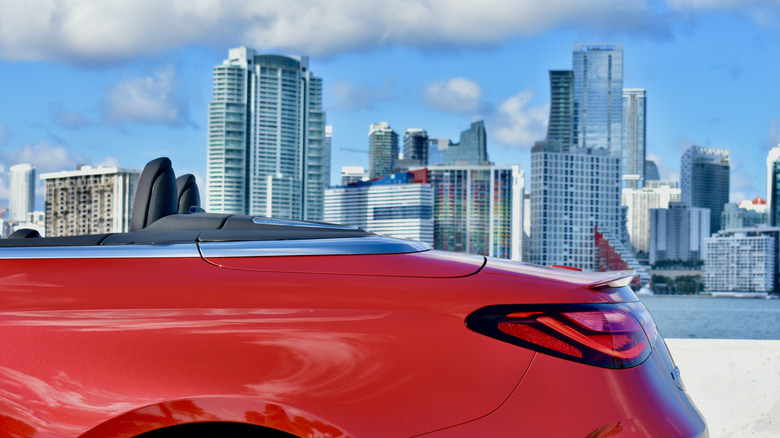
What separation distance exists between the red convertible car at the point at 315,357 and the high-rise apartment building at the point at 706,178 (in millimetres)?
178599

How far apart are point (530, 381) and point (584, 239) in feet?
474

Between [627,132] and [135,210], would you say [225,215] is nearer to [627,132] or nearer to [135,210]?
[135,210]

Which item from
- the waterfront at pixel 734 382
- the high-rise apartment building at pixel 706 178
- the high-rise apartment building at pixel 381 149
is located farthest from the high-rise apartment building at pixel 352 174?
the waterfront at pixel 734 382

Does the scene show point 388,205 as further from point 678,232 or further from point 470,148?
point 678,232

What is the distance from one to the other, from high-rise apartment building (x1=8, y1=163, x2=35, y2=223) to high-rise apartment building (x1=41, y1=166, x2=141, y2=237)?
58815 mm

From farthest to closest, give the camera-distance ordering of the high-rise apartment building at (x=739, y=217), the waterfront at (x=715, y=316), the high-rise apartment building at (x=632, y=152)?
the high-rise apartment building at (x=632, y=152) < the high-rise apartment building at (x=739, y=217) < the waterfront at (x=715, y=316)

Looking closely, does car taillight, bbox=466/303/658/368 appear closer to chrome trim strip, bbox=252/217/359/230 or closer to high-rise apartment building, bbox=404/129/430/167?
chrome trim strip, bbox=252/217/359/230

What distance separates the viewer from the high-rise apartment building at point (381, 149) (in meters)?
185

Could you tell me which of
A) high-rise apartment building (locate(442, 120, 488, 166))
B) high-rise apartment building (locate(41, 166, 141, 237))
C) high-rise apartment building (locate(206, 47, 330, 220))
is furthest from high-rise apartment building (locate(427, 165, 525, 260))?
high-rise apartment building (locate(41, 166, 141, 237))

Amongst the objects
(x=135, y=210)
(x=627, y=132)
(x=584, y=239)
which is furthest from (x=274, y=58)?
(x=135, y=210)

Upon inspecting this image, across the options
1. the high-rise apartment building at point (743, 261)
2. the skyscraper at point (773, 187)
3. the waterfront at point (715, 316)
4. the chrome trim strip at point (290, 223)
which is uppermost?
the skyscraper at point (773, 187)

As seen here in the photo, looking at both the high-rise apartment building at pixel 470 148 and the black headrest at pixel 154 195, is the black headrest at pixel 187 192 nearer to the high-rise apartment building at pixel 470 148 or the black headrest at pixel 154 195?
the black headrest at pixel 154 195

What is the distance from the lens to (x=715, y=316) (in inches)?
4722

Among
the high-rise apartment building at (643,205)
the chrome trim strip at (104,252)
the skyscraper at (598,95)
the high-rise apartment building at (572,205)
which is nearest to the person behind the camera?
the chrome trim strip at (104,252)
